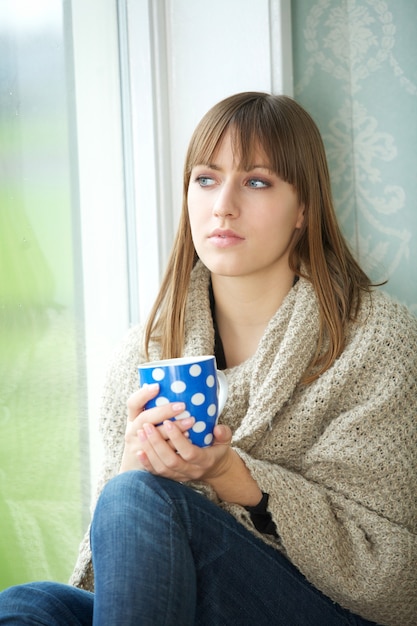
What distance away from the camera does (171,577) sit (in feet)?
3.20

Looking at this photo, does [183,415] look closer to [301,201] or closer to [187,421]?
[187,421]

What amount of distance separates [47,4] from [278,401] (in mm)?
905

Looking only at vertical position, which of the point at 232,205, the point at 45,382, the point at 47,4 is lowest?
the point at 45,382

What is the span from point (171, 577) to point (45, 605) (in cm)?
23

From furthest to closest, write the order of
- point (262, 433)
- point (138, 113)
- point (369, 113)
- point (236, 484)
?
1. point (138, 113)
2. point (369, 113)
3. point (262, 433)
4. point (236, 484)

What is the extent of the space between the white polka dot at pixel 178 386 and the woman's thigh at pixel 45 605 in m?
0.37

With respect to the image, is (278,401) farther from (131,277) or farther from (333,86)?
(333,86)

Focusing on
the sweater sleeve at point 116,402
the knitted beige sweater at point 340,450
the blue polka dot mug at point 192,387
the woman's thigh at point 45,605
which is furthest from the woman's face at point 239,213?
the woman's thigh at point 45,605

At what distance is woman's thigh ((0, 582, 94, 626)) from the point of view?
1.04 meters

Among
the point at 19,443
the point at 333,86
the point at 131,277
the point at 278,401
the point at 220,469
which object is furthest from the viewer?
the point at 131,277

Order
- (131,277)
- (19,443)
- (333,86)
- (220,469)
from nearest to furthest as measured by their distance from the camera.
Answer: (220,469) → (19,443) → (333,86) → (131,277)

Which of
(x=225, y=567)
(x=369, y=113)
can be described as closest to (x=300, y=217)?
(x=369, y=113)

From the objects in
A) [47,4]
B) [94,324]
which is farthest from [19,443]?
[47,4]

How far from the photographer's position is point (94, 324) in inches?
65.1
